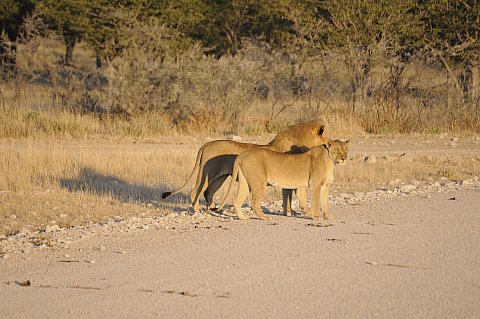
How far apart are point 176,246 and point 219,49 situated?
3178cm

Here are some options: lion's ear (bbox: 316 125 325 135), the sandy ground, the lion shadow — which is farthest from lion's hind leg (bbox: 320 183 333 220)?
the lion shadow

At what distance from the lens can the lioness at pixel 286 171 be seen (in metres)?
9.66

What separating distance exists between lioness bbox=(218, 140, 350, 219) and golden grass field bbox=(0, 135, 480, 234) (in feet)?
5.10

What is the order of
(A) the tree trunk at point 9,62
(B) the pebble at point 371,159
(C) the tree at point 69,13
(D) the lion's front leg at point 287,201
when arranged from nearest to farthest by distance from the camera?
1. (D) the lion's front leg at point 287,201
2. (B) the pebble at point 371,159
3. (A) the tree trunk at point 9,62
4. (C) the tree at point 69,13

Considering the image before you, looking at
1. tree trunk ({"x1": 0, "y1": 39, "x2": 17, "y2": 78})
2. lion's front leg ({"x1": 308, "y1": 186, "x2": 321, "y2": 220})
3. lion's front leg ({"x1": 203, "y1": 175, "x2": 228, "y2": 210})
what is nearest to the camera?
lion's front leg ({"x1": 308, "y1": 186, "x2": 321, "y2": 220})

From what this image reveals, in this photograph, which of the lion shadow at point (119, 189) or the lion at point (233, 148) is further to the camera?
the lion shadow at point (119, 189)

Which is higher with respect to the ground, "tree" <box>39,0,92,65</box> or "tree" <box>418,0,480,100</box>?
"tree" <box>39,0,92,65</box>

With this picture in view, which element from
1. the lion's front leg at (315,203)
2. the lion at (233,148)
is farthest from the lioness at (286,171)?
the lion at (233,148)

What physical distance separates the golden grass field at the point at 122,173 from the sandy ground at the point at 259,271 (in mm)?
1600

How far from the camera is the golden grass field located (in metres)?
11.0

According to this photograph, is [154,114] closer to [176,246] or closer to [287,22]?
[176,246]

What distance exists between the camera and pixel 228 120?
73.9 ft

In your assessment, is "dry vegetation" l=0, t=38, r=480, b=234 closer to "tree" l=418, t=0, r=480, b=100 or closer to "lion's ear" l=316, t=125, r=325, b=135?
"tree" l=418, t=0, r=480, b=100

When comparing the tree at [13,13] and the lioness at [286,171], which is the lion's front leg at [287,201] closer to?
the lioness at [286,171]
